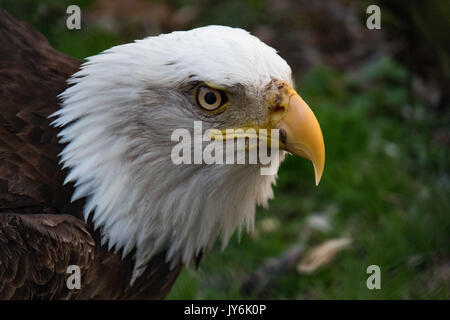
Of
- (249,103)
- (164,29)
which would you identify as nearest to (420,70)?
(164,29)

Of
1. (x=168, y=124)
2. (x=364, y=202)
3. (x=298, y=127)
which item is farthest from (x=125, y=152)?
(x=364, y=202)

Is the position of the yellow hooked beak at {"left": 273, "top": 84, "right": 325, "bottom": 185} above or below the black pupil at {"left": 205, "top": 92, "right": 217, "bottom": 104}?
below

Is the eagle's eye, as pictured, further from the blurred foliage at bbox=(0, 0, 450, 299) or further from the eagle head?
the blurred foliage at bbox=(0, 0, 450, 299)

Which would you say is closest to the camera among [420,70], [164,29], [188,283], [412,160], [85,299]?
[85,299]

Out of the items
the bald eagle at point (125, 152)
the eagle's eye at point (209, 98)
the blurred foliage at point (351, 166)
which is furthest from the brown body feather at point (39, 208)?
the blurred foliage at point (351, 166)

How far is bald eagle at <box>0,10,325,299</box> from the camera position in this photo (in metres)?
3.34

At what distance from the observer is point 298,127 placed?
3.31 meters

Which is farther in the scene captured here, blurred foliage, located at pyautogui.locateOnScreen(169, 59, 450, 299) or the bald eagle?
blurred foliage, located at pyautogui.locateOnScreen(169, 59, 450, 299)

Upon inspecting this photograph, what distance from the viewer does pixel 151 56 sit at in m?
3.49

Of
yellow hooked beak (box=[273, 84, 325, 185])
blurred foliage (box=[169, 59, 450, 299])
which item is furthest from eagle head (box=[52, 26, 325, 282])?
blurred foliage (box=[169, 59, 450, 299])

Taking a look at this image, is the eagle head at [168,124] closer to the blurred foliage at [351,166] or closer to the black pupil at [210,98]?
the black pupil at [210,98]

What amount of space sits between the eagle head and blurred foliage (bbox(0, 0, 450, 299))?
55.1 inches
